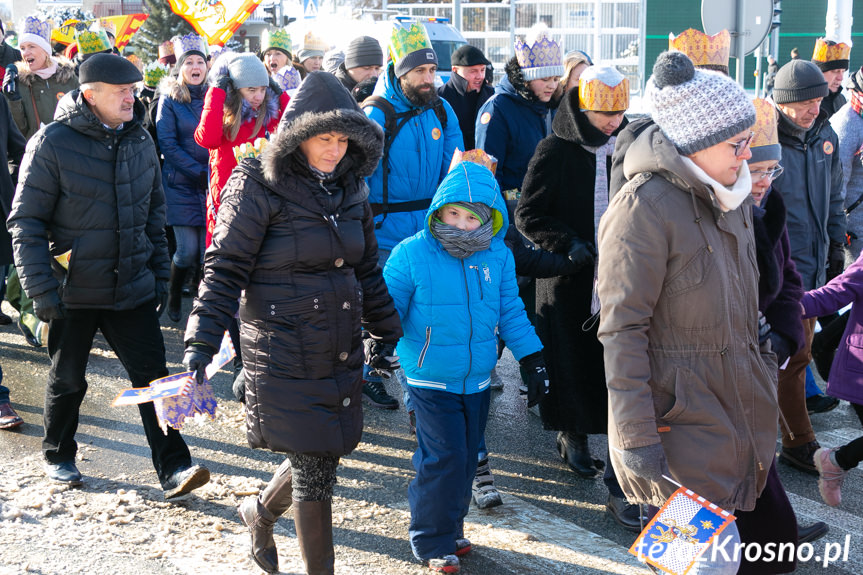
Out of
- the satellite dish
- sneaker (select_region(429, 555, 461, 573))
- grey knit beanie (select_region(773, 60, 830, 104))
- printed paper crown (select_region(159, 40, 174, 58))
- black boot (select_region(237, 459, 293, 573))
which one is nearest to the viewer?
black boot (select_region(237, 459, 293, 573))

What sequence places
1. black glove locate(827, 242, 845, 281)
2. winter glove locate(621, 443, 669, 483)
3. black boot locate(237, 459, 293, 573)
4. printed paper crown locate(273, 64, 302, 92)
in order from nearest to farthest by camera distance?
winter glove locate(621, 443, 669, 483) < black boot locate(237, 459, 293, 573) < black glove locate(827, 242, 845, 281) < printed paper crown locate(273, 64, 302, 92)

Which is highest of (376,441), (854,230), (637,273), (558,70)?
(558,70)

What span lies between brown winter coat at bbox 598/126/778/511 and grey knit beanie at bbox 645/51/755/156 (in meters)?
0.09

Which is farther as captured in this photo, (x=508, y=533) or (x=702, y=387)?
(x=508, y=533)

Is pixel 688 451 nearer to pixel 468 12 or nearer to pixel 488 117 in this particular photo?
pixel 488 117

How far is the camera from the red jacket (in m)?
6.46

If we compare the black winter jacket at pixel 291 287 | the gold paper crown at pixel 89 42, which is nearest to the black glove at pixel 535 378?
the black winter jacket at pixel 291 287

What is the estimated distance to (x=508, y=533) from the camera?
14.8ft

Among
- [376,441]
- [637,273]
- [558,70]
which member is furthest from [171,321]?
[637,273]

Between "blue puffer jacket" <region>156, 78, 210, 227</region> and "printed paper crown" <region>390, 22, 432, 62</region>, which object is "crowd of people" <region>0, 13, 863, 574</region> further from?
"blue puffer jacket" <region>156, 78, 210, 227</region>

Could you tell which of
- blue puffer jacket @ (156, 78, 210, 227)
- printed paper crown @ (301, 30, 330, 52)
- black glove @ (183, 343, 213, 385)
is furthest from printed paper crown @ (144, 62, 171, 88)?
black glove @ (183, 343, 213, 385)

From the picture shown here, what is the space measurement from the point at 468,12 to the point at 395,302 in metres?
25.3

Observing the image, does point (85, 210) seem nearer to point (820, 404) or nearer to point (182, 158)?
point (182, 158)

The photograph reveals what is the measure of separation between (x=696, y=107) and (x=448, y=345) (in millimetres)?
1554
